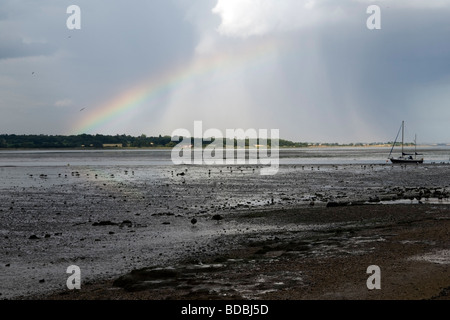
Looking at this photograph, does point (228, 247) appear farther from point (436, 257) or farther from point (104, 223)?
point (104, 223)

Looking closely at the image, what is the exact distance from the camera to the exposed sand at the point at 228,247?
1236cm

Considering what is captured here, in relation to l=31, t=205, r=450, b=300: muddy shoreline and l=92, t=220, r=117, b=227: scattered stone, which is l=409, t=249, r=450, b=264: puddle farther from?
l=92, t=220, r=117, b=227: scattered stone

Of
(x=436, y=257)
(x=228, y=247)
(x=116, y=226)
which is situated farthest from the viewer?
(x=116, y=226)

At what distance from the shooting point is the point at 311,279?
42.2 ft

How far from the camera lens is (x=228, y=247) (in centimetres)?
1881

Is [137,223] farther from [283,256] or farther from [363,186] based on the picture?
[363,186]

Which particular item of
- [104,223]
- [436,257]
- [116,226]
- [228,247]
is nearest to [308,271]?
[436,257]

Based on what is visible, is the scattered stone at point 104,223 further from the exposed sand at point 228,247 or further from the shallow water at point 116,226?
the shallow water at point 116,226

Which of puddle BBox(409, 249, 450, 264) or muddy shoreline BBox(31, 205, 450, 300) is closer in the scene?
muddy shoreline BBox(31, 205, 450, 300)

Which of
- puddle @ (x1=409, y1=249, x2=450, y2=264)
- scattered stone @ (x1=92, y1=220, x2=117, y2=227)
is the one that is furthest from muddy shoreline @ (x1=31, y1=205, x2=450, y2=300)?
scattered stone @ (x1=92, y1=220, x2=117, y2=227)

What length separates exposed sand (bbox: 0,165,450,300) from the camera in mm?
12359

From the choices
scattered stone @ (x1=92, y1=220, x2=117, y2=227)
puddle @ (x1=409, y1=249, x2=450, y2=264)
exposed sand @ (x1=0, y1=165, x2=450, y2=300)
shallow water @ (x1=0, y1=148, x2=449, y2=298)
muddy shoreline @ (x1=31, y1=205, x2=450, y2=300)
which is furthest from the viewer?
scattered stone @ (x1=92, y1=220, x2=117, y2=227)
